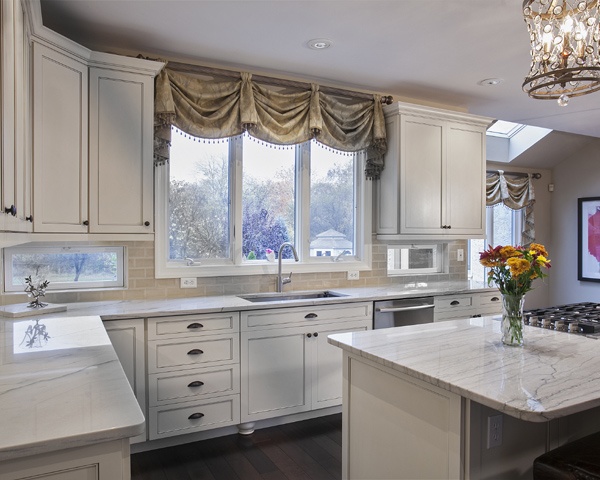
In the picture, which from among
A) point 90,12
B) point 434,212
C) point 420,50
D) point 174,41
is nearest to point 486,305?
point 434,212

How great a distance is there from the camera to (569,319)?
274 centimetres

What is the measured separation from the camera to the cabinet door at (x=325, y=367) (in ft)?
11.5

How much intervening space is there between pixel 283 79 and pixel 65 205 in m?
1.96

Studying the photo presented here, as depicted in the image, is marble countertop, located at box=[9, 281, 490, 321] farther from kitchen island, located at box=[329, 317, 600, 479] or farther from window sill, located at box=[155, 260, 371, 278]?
kitchen island, located at box=[329, 317, 600, 479]

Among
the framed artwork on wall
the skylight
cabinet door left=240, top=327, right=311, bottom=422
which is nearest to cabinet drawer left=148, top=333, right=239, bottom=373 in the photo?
cabinet door left=240, top=327, right=311, bottom=422

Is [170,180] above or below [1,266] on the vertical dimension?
above

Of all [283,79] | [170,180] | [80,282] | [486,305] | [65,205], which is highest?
[283,79]

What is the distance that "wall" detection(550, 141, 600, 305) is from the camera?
627 cm

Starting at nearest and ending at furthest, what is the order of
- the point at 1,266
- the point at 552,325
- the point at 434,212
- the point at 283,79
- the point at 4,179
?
the point at 4,179, the point at 552,325, the point at 1,266, the point at 283,79, the point at 434,212

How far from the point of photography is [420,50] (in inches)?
133

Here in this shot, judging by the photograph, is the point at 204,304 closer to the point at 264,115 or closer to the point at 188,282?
the point at 188,282

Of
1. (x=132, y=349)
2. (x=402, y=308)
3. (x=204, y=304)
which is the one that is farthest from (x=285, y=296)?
(x=132, y=349)

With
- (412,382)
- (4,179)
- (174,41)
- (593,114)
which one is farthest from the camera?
(593,114)

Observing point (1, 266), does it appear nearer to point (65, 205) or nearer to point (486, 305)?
point (65, 205)
